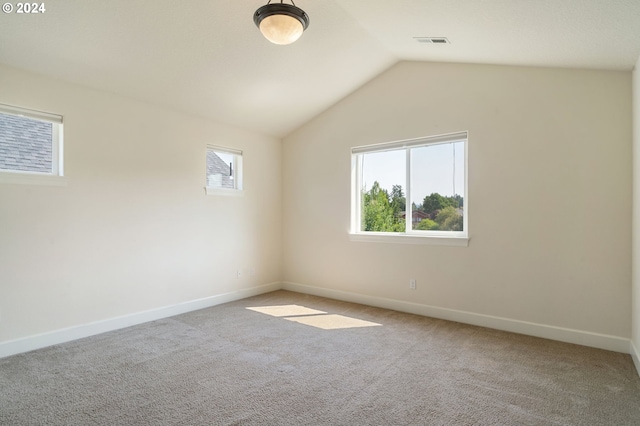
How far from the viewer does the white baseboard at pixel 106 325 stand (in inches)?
118

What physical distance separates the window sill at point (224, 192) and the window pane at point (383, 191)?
1810 mm

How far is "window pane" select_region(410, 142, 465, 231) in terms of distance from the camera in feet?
13.2

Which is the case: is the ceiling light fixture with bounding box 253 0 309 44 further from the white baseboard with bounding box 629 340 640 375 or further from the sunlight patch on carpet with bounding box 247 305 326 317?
the white baseboard with bounding box 629 340 640 375

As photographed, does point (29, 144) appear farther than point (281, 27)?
Yes

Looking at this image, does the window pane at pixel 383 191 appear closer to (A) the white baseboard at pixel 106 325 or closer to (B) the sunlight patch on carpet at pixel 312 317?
(B) the sunlight patch on carpet at pixel 312 317

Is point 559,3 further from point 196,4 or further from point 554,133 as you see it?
point 196,4

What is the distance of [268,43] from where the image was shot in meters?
3.38

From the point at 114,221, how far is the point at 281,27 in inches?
107

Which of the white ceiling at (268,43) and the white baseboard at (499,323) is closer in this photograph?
the white ceiling at (268,43)

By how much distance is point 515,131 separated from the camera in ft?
11.6

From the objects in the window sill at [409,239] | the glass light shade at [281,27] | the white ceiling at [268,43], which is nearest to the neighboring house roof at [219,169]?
the white ceiling at [268,43]

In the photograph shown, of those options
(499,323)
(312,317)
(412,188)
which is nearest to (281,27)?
(412,188)

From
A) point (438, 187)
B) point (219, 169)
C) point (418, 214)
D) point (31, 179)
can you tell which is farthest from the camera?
point (219, 169)

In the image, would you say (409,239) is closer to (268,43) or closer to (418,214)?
(418,214)
